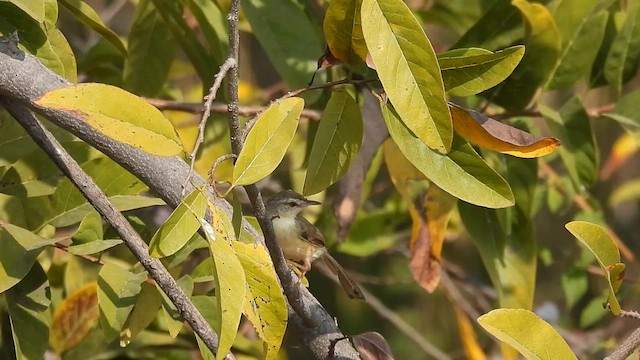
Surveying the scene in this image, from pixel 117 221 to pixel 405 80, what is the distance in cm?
44

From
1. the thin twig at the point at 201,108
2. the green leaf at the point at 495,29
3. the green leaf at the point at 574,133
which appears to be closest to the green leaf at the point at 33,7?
the thin twig at the point at 201,108

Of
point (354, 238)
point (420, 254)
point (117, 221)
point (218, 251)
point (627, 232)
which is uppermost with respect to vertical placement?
point (218, 251)

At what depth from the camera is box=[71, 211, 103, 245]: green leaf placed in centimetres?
147

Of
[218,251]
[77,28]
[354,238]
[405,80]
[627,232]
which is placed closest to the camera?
[218,251]

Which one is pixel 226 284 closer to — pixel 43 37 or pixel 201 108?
pixel 43 37

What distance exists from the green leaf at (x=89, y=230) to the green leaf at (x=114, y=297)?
58 mm

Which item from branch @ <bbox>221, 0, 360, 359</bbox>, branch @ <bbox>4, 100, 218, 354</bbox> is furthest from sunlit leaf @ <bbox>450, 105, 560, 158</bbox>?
branch @ <bbox>4, 100, 218, 354</bbox>

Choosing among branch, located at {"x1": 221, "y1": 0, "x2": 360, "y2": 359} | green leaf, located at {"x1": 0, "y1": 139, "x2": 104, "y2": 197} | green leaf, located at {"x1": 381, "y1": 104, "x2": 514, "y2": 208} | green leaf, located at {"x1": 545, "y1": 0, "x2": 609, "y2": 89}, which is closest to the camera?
branch, located at {"x1": 221, "y1": 0, "x2": 360, "y2": 359}

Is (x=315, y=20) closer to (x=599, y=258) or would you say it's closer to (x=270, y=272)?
(x=599, y=258)

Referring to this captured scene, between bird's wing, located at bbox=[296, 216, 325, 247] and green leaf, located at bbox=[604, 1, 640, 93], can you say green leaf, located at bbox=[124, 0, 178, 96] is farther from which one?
green leaf, located at bbox=[604, 1, 640, 93]

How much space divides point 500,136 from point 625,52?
77 centimetres

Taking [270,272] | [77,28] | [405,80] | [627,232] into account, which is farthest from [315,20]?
[627,232]

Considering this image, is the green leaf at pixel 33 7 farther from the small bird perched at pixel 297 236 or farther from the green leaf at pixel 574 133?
the green leaf at pixel 574 133

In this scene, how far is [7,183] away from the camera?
1.57 m
